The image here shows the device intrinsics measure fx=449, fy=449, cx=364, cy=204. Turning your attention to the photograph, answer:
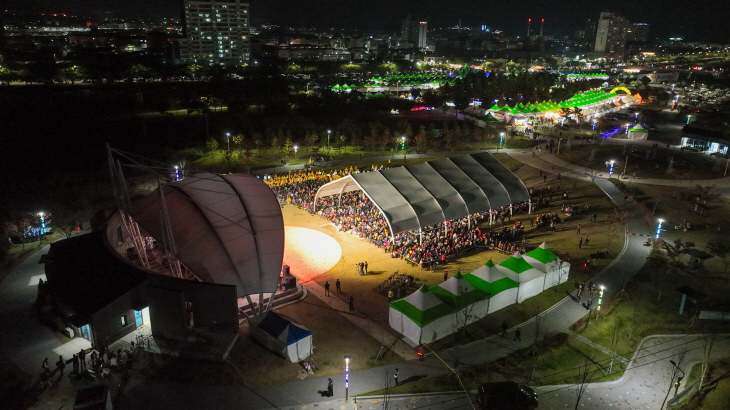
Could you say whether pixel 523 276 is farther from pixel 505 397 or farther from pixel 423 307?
pixel 505 397

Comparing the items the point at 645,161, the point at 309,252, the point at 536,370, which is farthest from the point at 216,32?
the point at 536,370

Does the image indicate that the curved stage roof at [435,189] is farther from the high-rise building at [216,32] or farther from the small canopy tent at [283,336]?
the high-rise building at [216,32]

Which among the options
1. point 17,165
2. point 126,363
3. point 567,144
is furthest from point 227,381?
point 567,144

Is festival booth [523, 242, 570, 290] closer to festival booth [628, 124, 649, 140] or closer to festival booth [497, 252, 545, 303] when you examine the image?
festival booth [497, 252, 545, 303]

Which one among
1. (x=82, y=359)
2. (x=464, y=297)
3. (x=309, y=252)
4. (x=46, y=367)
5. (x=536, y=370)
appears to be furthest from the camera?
(x=309, y=252)

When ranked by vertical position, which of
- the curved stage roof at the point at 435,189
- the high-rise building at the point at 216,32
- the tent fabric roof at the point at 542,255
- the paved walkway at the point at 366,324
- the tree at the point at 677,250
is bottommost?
the paved walkway at the point at 366,324

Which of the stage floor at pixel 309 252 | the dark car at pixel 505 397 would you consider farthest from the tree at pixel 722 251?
the stage floor at pixel 309 252
